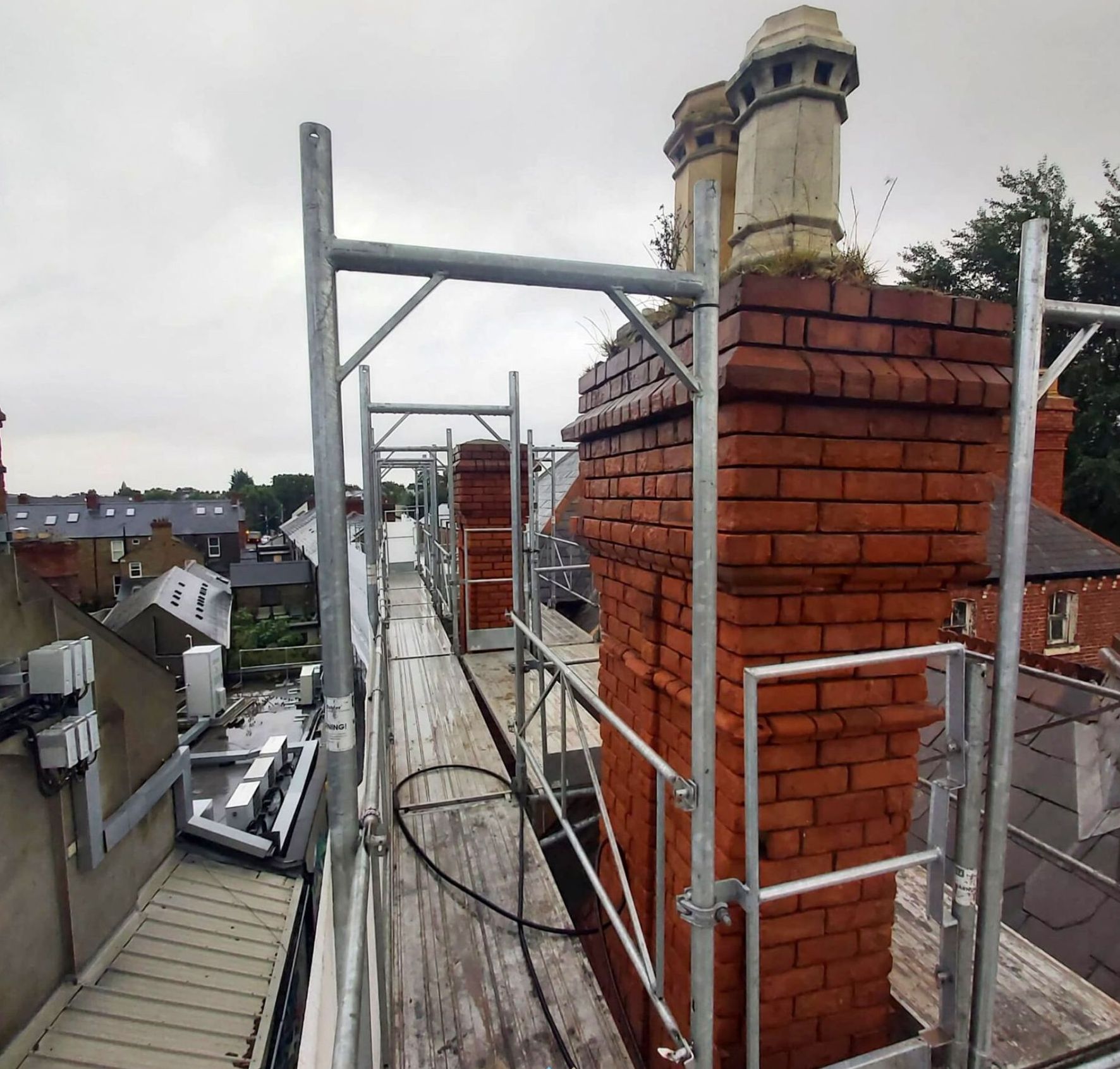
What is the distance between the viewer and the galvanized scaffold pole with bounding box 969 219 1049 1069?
5.01ft

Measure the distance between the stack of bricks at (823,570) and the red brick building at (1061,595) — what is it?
32.3 ft

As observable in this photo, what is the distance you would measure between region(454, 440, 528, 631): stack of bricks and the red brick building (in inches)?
304

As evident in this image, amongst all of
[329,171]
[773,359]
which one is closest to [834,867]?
[773,359]

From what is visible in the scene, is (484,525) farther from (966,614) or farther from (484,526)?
(966,614)

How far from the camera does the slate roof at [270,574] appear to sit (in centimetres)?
3133

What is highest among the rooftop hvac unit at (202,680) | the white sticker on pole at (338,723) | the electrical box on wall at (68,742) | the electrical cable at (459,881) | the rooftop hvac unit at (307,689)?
the white sticker on pole at (338,723)

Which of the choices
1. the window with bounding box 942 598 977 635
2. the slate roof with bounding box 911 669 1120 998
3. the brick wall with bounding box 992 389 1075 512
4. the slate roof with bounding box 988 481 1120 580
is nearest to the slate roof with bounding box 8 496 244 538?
the window with bounding box 942 598 977 635

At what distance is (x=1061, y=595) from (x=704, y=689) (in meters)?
12.3

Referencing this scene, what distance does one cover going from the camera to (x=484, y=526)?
7.29 m

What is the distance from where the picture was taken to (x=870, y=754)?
1.87 m

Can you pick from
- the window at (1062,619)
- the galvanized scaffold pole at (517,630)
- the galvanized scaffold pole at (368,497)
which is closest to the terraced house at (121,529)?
the galvanized scaffold pole at (368,497)

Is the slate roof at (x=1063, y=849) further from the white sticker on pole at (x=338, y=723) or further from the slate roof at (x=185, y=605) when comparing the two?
the slate roof at (x=185, y=605)

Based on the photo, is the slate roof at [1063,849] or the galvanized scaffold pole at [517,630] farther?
the galvanized scaffold pole at [517,630]

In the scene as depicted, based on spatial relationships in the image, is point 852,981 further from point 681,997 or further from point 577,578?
point 577,578
